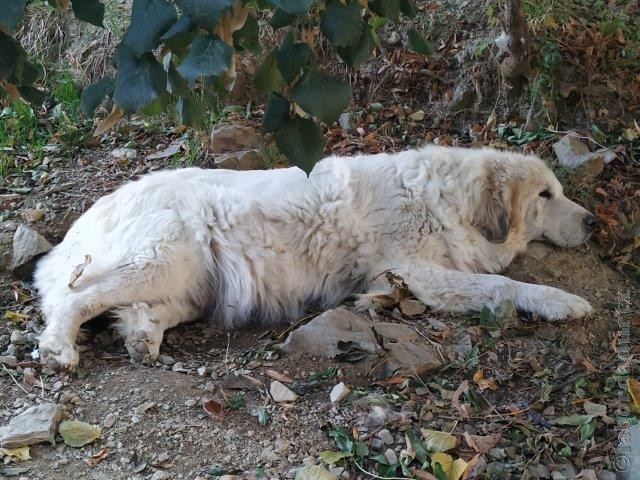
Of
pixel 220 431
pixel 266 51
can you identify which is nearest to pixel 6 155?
pixel 266 51

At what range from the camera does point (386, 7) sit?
1.79m

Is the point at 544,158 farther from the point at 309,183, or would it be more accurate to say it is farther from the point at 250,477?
the point at 250,477

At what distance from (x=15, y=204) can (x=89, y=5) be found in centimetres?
463

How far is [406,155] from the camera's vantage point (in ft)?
17.5

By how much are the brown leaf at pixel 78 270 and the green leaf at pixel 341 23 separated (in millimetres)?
3162

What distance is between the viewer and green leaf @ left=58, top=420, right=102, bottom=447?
10.5 feet

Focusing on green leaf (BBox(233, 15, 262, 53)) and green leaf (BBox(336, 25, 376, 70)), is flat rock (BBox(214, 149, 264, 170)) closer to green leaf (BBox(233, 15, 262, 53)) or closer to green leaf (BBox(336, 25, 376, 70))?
green leaf (BBox(233, 15, 262, 53))

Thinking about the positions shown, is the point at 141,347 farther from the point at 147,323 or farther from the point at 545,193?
the point at 545,193

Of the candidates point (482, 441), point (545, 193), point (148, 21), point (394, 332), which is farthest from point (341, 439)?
point (545, 193)

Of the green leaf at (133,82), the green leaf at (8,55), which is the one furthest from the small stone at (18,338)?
the green leaf at (133,82)

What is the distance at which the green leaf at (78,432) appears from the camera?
10.5 ft

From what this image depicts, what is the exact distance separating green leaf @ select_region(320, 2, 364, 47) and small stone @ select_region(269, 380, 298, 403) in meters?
2.28

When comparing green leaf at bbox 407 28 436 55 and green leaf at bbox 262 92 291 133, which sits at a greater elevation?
green leaf at bbox 407 28 436 55

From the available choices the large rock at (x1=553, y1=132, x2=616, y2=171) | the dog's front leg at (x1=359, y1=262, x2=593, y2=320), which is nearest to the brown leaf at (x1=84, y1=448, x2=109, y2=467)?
the dog's front leg at (x1=359, y1=262, x2=593, y2=320)
